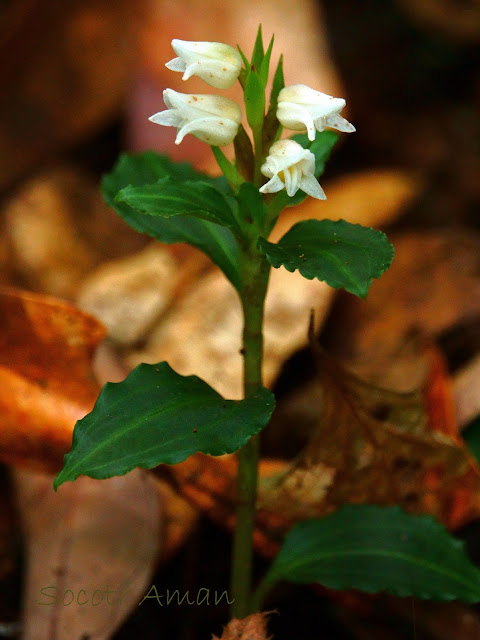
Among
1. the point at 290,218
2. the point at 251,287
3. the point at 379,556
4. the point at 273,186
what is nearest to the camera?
the point at 273,186

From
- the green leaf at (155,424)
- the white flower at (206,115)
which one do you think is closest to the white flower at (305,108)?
the white flower at (206,115)

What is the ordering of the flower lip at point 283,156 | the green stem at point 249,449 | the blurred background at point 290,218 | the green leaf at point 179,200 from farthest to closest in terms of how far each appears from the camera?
the blurred background at point 290,218 → the green stem at point 249,449 → the green leaf at point 179,200 → the flower lip at point 283,156

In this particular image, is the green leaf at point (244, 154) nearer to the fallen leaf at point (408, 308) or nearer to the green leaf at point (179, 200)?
the green leaf at point (179, 200)

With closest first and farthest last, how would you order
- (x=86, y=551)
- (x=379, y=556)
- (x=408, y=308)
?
1. (x=379, y=556)
2. (x=86, y=551)
3. (x=408, y=308)

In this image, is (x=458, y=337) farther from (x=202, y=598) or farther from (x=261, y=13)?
(x=261, y=13)

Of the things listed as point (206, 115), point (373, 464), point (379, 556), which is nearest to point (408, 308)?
point (373, 464)

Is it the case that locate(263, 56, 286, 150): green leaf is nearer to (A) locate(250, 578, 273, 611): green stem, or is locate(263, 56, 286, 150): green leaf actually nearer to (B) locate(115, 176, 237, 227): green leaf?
(B) locate(115, 176, 237, 227): green leaf

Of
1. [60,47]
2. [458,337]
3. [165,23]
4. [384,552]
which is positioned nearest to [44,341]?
[384,552]

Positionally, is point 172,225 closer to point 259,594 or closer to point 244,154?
point 244,154
